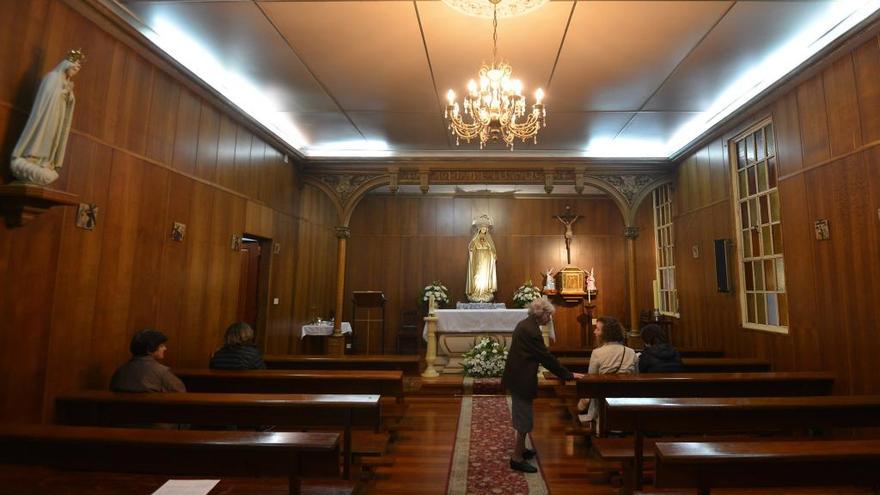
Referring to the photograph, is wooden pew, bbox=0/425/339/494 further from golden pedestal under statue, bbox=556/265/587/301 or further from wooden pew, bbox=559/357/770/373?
golden pedestal under statue, bbox=556/265/587/301

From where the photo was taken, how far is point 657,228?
9.05m

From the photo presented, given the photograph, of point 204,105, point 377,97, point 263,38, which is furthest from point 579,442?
point 204,105

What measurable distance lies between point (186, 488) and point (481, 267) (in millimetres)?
8508

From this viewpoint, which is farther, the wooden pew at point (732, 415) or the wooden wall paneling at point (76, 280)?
the wooden wall paneling at point (76, 280)

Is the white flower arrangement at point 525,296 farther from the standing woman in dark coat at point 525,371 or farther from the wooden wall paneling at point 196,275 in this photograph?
the wooden wall paneling at point 196,275

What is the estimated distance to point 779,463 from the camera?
197 cm

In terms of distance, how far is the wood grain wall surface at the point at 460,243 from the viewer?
1059 centimetres

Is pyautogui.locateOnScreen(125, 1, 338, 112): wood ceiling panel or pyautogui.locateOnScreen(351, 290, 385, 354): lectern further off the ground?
pyautogui.locateOnScreen(125, 1, 338, 112): wood ceiling panel

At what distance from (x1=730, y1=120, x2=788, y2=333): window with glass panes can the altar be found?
10.3 feet

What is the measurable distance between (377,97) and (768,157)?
16.3 ft

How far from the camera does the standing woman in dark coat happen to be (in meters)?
3.51

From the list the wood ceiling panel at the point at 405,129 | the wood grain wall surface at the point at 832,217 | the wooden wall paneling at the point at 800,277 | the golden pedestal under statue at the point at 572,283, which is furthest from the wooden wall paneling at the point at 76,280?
the golden pedestal under statue at the point at 572,283

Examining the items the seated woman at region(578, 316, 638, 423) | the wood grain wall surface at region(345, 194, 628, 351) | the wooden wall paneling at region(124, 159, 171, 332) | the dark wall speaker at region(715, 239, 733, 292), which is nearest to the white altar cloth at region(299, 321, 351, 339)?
the wood grain wall surface at region(345, 194, 628, 351)

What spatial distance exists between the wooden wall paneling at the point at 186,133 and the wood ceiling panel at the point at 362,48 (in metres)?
1.39
